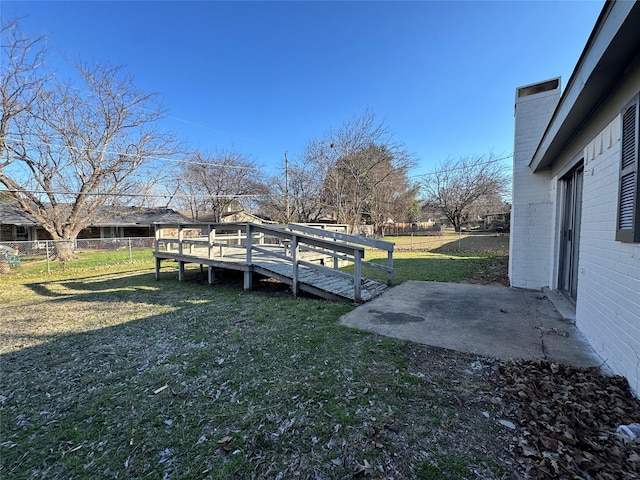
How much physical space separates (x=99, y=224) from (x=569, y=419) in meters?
24.8

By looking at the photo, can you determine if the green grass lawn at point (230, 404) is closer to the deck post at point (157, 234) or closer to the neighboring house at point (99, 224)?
the deck post at point (157, 234)

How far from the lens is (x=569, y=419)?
183cm

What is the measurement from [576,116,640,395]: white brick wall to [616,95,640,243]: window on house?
0.11m

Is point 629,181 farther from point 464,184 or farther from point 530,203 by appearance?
point 464,184

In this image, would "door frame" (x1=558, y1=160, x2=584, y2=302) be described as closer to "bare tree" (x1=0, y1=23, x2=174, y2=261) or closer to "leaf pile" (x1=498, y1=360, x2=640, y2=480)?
"leaf pile" (x1=498, y1=360, x2=640, y2=480)

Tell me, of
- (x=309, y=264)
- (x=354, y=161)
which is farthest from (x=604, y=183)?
(x=354, y=161)

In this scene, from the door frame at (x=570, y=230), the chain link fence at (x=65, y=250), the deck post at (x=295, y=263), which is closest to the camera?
the door frame at (x=570, y=230)

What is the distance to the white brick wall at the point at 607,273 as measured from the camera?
2195 mm

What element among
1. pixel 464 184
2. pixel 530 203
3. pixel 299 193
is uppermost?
pixel 464 184

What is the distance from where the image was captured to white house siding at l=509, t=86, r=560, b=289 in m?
5.88

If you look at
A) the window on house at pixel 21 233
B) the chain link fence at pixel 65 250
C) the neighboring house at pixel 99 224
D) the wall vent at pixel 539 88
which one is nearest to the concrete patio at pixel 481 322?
the wall vent at pixel 539 88

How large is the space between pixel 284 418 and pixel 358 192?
19.4m

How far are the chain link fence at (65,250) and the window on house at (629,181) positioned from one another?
14435 millimetres

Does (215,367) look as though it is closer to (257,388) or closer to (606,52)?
(257,388)
